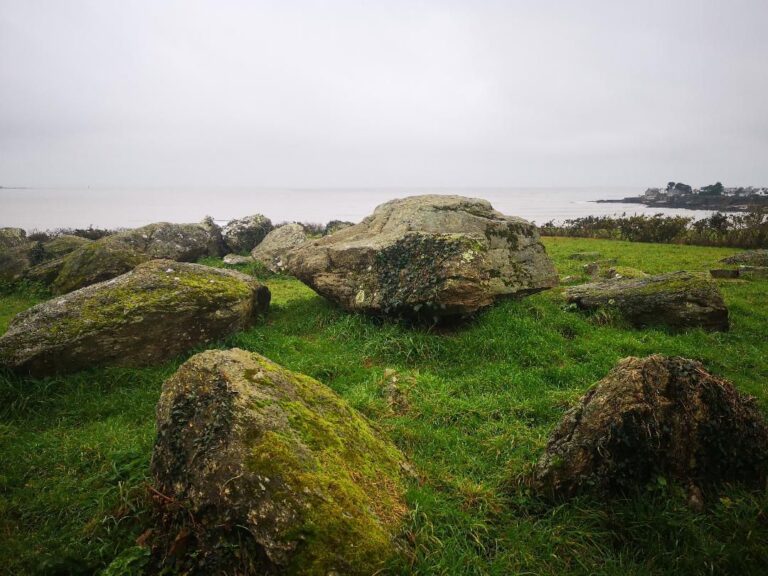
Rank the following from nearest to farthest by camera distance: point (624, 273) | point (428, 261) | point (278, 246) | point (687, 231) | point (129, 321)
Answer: point (129, 321) < point (428, 261) < point (624, 273) < point (278, 246) < point (687, 231)

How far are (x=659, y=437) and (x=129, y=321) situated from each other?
8.56 metres

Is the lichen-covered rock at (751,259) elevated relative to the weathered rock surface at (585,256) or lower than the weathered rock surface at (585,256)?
elevated

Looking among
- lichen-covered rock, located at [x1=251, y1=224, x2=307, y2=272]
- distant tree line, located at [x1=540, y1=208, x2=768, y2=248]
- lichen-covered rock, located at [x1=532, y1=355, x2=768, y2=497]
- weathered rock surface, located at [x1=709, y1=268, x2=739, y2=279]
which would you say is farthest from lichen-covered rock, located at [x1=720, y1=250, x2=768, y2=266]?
lichen-covered rock, located at [x1=251, y1=224, x2=307, y2=272]

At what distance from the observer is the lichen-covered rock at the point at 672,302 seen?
995cm

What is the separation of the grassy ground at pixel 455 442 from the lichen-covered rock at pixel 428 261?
59 centimetres

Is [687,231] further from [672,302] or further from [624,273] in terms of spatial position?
[672,302]

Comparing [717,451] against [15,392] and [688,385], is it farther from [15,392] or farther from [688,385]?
[15,392]

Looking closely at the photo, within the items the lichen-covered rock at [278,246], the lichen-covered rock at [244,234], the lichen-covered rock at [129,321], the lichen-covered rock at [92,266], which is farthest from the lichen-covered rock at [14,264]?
the lichen-covered rock at [129,321]

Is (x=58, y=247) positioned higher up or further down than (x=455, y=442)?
higher up

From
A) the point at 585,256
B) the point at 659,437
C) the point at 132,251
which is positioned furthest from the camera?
the point at 585,256

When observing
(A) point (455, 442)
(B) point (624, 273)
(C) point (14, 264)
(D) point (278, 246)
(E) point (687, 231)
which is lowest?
(A) point (455, 442)

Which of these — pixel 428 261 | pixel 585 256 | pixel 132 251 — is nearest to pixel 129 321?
pixel 428 261

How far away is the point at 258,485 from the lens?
3275mm

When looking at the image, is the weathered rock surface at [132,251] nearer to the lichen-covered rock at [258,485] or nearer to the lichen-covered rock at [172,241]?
the lichen-covered rock at [172,241]
